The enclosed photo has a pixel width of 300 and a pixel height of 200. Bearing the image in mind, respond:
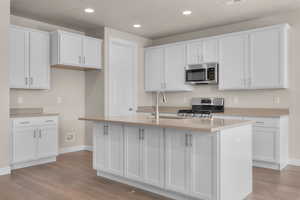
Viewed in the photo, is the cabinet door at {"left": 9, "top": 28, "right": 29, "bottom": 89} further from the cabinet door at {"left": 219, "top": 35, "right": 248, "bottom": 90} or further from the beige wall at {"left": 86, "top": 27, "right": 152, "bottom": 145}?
the cabinet door at {"left": 219, "top": 35, "right": 248, "bottom": 90}

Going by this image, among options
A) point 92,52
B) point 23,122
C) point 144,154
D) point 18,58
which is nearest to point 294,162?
point 144,154

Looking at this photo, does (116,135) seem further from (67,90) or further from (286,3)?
(286,3)

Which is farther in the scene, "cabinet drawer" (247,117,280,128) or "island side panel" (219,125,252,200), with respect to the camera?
"cabinet drawer" (247,117,280,128)

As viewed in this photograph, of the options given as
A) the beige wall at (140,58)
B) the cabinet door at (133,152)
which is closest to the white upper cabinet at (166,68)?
the beige wall at (140,58)

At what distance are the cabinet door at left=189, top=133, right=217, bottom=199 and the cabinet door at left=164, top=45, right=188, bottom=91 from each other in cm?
301

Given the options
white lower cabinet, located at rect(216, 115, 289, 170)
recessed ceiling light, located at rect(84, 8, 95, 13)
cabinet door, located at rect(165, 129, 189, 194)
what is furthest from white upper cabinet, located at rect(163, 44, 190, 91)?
cabinet door, located at rect(165, 129, 189, 194)

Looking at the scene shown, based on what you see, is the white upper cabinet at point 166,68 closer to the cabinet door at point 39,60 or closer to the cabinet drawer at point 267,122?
the cabinet drawer at point 267,122

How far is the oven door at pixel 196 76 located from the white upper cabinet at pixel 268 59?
95 cm

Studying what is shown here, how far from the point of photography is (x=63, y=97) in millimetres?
5141

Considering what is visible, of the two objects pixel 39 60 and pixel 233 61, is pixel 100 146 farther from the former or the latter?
pixel 233 61

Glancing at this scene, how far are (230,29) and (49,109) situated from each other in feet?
13.2

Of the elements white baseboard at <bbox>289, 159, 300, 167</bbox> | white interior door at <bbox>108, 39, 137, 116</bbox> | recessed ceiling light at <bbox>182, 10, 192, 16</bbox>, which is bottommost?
white baseboard at <bbox>289, 159, 300, 167</bbox>

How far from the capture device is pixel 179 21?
4816mm

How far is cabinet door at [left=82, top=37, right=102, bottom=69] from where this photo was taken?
16.0ft
